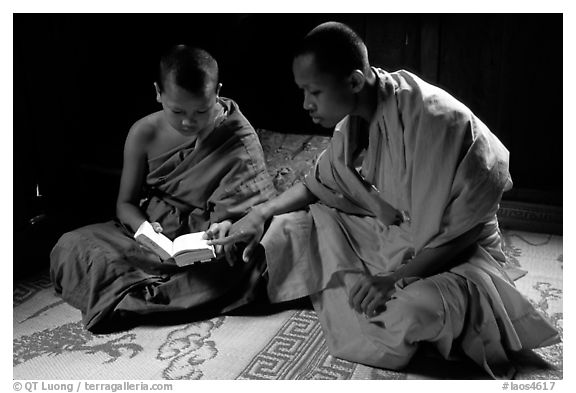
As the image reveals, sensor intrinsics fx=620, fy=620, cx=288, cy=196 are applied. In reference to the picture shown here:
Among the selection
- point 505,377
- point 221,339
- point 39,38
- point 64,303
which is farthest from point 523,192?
point 39,38

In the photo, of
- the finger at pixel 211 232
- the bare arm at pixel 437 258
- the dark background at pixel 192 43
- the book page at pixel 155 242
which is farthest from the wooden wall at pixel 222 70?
the bare arm at pixel 437 258

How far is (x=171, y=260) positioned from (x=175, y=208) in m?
0.27

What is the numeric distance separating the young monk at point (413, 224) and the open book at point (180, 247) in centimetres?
46

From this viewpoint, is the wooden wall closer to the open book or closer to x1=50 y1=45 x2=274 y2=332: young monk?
x1=50 y1=45 x2=274 y2=332: young monk

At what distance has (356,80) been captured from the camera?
200 centimetres

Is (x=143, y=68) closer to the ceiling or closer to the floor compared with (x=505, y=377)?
closer to the ceiling

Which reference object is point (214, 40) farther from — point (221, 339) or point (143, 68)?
point (221, 339)

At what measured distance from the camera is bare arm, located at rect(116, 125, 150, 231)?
99.3 inches

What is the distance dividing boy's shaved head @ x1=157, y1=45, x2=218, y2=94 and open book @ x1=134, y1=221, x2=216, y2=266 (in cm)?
54

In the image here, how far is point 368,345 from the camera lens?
6.64ft

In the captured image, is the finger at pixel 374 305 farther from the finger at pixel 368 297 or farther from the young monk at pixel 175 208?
the young monk at pixel 175 208

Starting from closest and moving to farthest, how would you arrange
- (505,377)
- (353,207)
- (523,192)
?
1. (505,377)
2. (353,207)
3. (523,192)

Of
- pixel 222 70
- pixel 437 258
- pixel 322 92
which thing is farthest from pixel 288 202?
pixel 222 70

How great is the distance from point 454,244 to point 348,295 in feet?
1.40
